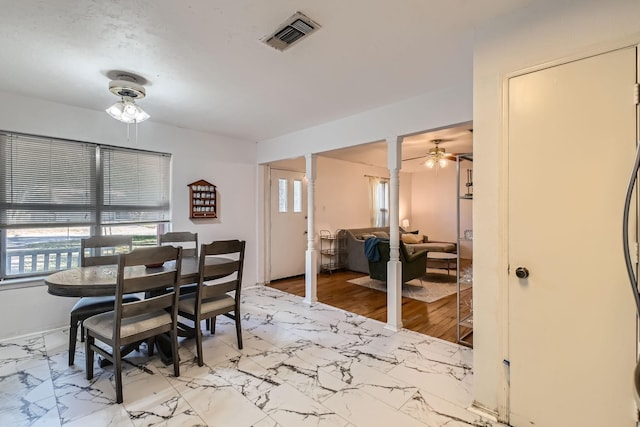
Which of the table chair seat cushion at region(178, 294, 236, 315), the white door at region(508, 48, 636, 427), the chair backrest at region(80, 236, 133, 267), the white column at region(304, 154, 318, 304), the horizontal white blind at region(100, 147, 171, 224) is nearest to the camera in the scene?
the white door at region(508, 48, 636, 427)

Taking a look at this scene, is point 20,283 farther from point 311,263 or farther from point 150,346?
point 311,263

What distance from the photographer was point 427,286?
505 centimetres

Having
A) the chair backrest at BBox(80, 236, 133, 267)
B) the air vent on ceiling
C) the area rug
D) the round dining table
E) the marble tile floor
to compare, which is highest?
the air vent on ceiling

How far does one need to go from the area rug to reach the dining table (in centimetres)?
301

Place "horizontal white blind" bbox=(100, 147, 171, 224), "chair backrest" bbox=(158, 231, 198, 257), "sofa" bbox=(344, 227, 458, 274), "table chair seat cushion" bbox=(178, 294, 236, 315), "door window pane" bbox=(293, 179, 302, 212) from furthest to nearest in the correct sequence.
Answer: "sofa" bbox=(344, 227, 458, 274) < "door window pane" bbox=(293, 179, 302, 212) < "horizontal white blind" bbox=(100, 147, 171, 224) < "chair backrest" bbox=(158, 231, 198, 257) < "table chair seat cushion" bbox=(178, 294, 236, 315)

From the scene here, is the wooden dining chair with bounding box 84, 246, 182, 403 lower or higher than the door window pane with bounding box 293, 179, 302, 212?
lower

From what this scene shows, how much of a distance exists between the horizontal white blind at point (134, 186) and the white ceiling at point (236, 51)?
2.19 ft

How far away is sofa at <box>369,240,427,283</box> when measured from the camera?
4531mm

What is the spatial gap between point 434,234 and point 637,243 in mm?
6814

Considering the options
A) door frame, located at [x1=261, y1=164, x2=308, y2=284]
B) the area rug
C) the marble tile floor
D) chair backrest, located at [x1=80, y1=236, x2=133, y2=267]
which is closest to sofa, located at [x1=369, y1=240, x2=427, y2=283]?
the area rug

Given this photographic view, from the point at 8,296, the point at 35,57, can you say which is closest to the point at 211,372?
the point at 8,296

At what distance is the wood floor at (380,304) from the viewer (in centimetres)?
327

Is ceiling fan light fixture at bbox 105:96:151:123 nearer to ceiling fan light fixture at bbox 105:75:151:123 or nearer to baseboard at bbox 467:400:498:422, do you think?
ceiling fan light fixture at bbox 105:75:151:123

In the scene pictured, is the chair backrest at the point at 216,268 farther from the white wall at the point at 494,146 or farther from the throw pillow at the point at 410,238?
the throw pillow at the point at 410,238
